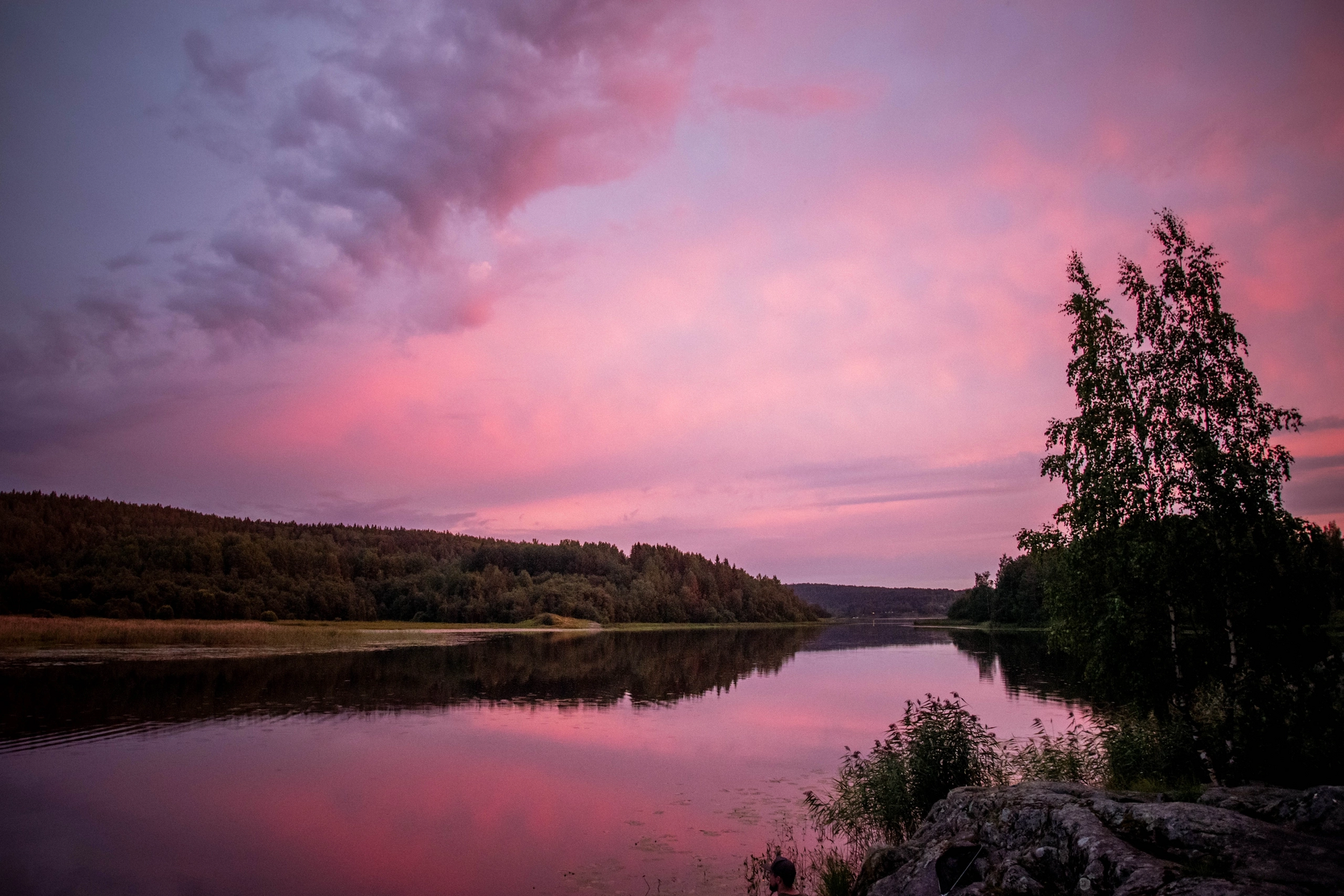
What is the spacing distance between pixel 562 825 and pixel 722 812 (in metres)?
4.80

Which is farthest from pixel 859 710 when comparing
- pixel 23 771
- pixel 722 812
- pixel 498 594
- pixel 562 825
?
pixel 498 594

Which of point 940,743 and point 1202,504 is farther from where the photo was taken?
point 940,743

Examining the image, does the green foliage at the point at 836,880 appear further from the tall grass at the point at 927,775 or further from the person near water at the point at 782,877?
the person near water at the point at 782,877

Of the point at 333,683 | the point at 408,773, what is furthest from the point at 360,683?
the point at 408,773

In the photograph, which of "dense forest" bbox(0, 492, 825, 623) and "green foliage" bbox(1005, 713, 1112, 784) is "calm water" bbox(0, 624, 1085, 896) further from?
"dense forest" bbox(0, 492, 825, 623)

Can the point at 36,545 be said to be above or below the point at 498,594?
above

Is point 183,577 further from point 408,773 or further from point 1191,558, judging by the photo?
point 1191,558

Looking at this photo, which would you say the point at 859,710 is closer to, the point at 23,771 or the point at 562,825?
the point at 562,825

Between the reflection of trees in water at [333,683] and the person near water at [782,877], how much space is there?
34.7 meters

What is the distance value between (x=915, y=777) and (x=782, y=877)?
8484 millimetres

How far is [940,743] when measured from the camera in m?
19.1

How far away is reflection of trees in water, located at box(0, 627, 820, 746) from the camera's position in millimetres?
39031

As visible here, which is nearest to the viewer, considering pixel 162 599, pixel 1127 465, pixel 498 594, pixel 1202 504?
pixel 1202 504

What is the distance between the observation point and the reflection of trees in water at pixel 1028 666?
5072cm
